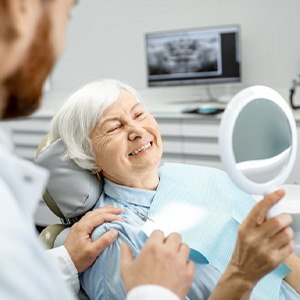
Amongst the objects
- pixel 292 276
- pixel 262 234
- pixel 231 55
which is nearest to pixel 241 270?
pixel 262 234

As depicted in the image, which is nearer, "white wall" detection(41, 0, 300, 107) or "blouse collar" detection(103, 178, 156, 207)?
"blouse collar" detection(103, 178, 156, 207)

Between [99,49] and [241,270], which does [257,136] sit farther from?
[99,49]

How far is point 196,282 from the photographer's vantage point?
152 cm

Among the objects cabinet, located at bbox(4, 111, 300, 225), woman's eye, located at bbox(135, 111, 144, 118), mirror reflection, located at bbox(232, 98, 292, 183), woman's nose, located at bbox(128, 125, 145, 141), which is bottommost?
cabinet, located at bbox(4, 111, 300, 225)

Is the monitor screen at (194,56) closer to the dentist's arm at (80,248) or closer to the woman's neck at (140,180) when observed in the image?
the woman's neck at (140,180)

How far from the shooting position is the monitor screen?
3.80 meters

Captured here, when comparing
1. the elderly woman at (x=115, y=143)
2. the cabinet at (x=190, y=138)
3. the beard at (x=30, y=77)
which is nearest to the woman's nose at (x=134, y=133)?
the elderly woman at (x=115, y=143)

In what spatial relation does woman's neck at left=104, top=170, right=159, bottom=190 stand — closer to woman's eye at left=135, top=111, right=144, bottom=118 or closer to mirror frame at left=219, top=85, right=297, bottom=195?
woman's eye at left=135, top=111, right=144, bottom=118

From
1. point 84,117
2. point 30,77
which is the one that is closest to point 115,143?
point 84,117

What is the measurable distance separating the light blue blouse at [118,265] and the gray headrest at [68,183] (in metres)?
0.08

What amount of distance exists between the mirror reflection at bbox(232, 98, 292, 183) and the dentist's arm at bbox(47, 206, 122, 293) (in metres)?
0.52

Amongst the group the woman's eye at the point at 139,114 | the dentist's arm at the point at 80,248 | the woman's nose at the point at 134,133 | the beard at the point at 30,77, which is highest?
the beard at the point at 30,77

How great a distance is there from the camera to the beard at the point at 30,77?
80 cm

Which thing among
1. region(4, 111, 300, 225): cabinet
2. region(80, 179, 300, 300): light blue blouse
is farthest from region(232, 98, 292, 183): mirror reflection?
region(4, 111, 300, 225): cabinet
